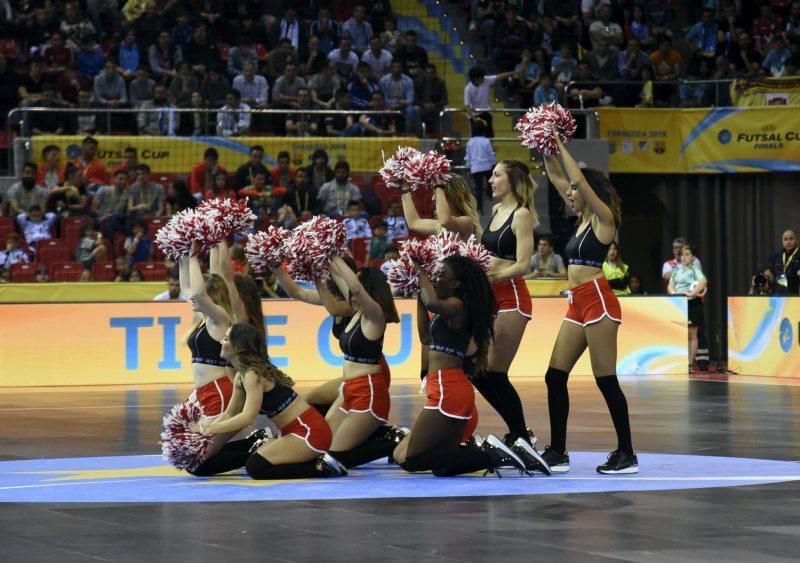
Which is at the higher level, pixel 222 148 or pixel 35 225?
pixel 222 148

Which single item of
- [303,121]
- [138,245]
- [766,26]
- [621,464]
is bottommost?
[621,464]

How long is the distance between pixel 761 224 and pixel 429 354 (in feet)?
54.1

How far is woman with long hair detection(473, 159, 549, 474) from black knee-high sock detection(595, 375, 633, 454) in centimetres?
55

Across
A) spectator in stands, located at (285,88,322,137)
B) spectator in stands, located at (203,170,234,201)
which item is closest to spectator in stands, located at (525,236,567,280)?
spectator in stands, located at (285,88,322,137)

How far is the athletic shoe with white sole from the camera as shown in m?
9.16

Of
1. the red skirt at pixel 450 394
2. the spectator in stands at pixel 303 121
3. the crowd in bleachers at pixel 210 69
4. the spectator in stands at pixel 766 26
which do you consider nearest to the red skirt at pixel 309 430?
the red skirt at pixel 450 394

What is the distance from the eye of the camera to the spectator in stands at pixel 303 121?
21906mm

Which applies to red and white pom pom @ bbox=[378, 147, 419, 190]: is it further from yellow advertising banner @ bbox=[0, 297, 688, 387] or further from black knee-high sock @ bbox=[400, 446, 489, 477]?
yellow advertising banner @ bbox=[0, 297, 688, 387]

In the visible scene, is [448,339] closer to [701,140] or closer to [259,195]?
[259,195]

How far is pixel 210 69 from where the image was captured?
73.4ft

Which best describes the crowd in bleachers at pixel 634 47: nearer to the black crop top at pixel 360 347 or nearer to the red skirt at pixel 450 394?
the black crop top at pixel 360 347

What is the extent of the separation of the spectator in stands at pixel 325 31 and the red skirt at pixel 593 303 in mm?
15061

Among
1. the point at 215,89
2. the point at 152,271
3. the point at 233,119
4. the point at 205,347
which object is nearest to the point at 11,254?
the point at 152,271

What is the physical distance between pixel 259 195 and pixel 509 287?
1098cm
